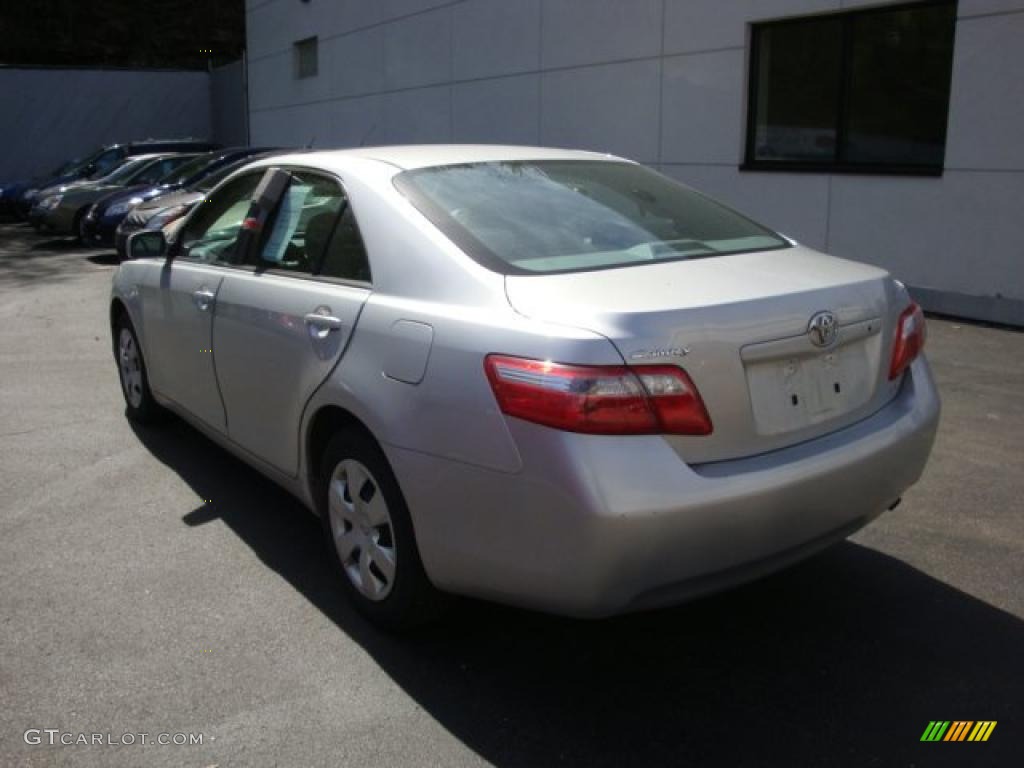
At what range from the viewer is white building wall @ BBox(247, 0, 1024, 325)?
8680 mm

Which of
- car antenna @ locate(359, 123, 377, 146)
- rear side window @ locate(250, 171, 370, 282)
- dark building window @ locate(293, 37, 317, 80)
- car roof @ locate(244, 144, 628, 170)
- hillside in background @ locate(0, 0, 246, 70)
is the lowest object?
rear side window @ locate(250, 171, 370, 282)

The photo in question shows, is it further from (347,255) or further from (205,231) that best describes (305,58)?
(347,255)

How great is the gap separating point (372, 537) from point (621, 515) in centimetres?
109

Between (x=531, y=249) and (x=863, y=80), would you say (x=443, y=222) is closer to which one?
(x=531, y=249)

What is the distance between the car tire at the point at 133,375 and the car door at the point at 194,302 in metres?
0.38

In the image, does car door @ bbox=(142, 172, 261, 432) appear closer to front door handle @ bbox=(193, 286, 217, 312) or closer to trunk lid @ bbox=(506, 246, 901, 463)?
front door handle @ bbox=(193, 286, 217, 312)

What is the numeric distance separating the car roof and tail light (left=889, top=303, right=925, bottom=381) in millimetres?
1504

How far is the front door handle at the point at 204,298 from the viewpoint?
4422 millimetres

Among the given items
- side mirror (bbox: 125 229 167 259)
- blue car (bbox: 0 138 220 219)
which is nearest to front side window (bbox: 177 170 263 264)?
side mirror (bbox: 125 229 167 259)

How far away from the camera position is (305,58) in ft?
72.2

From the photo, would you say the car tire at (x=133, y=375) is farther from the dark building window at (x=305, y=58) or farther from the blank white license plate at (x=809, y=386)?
the dark building window at (x=305, y=58)

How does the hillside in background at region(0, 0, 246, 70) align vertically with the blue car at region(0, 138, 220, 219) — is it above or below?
above

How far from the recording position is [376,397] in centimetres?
319

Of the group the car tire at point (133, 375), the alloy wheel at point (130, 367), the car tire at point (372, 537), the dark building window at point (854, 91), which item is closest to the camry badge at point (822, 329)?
the car tire at point (372, 537)
